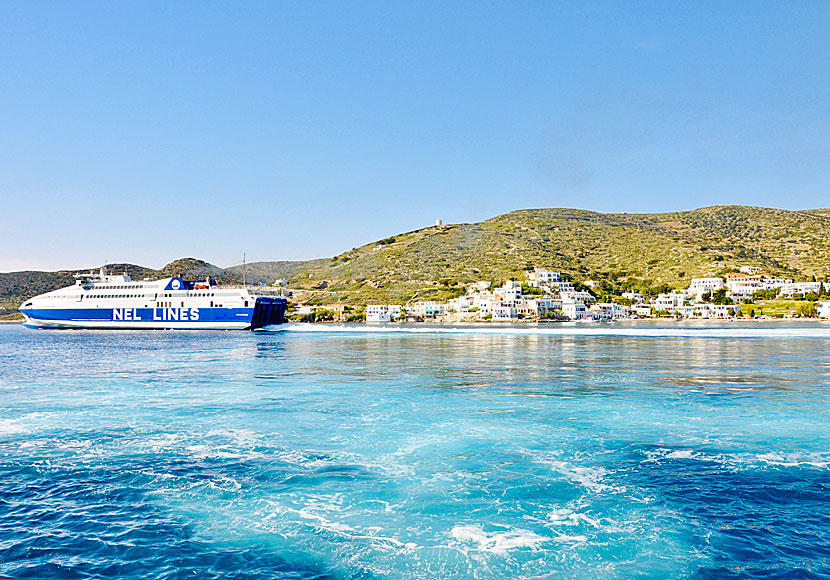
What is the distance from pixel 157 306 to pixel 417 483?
330 feet

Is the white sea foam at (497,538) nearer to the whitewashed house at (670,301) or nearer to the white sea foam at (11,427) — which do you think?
the white sea foam at (11,427)

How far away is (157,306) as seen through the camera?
101 metres

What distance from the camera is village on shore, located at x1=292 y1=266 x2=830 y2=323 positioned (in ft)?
484

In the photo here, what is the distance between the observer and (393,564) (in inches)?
305

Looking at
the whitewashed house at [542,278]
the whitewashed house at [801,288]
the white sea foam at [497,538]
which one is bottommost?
the white sea foam at [497,538]

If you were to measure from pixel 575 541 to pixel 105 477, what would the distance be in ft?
30.5

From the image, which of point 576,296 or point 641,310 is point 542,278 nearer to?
point 576,296

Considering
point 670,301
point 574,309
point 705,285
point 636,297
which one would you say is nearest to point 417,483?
point 574,309

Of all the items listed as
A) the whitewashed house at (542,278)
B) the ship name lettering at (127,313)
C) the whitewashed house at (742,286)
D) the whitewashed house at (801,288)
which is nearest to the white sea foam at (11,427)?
the ship name lettering at (127,313)

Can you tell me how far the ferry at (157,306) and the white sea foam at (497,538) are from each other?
9037cm

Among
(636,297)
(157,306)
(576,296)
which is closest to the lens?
(157,306)

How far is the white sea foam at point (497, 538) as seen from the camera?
8.30m

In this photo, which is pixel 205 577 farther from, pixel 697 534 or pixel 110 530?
pixel 697 534

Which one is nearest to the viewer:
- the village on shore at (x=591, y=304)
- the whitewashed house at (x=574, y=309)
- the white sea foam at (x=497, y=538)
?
the white sea foam at (x=497, y=538)
